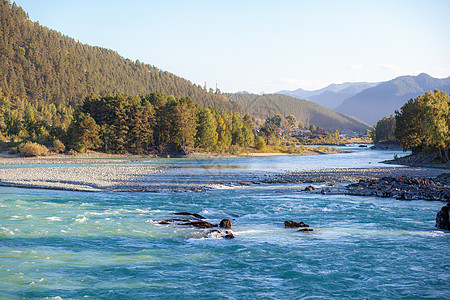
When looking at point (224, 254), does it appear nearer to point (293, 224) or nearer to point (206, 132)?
point (293, 224)

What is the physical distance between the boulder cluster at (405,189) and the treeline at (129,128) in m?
71.3

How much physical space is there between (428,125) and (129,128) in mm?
70925

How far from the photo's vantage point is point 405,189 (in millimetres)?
34000

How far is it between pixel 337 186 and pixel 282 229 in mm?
20382

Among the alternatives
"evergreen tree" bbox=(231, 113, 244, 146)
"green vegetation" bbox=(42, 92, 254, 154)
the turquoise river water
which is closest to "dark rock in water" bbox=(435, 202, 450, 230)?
the turquoise river water

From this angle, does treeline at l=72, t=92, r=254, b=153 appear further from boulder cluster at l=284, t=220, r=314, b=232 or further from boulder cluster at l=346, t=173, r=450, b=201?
boulder cluster at l=284, t=220, r=314, b=232

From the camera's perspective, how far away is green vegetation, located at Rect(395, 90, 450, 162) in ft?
210

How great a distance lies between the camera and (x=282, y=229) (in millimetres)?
20625

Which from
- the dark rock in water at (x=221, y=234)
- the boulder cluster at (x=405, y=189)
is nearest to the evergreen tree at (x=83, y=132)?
the boulder cluster at (x=405, y=189)

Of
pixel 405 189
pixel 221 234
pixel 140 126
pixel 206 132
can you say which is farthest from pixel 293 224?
pixel 206 132

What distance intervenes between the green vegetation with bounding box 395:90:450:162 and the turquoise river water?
1694 inches

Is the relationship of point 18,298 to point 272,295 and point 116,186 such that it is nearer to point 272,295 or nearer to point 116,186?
point 272,295

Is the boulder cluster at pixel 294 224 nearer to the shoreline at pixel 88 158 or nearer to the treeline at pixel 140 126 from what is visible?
the shoreline at pixel 88 158

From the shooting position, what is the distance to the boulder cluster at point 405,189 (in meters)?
31.3
